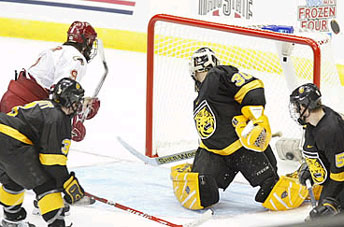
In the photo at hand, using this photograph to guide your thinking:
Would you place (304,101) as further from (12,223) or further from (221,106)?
(12,223)

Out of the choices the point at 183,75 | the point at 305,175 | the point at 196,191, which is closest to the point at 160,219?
the point at 196,191

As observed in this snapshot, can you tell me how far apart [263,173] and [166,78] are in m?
1.14

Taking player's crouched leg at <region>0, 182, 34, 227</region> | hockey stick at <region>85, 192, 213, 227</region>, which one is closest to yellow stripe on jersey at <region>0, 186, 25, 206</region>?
player's crouched leg at <region>0, 182, 34, 227</region>

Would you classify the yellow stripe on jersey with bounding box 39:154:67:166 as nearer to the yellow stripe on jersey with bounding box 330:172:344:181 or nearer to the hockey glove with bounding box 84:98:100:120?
the hockey glove with bounding box 84:98:100:120

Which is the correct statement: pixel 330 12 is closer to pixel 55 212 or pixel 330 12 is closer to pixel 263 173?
pixel 263 173

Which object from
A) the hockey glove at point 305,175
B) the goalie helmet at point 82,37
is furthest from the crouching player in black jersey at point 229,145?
the goalie helmet at point 82,37

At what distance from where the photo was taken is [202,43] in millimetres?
3658

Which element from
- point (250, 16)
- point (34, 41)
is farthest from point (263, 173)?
point (34, 41)

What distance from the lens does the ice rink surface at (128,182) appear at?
253 centimetres

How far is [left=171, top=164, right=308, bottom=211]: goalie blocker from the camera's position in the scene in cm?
260

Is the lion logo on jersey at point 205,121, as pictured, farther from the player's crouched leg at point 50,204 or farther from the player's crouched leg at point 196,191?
the player's crouched leg at point 50,204

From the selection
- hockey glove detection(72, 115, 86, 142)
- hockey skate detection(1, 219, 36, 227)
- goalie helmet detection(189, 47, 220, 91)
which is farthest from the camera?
hockey glove detection(72, 115, 86, 142)

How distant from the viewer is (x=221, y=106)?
2678 mm

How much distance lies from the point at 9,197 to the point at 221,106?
0.88 meters
